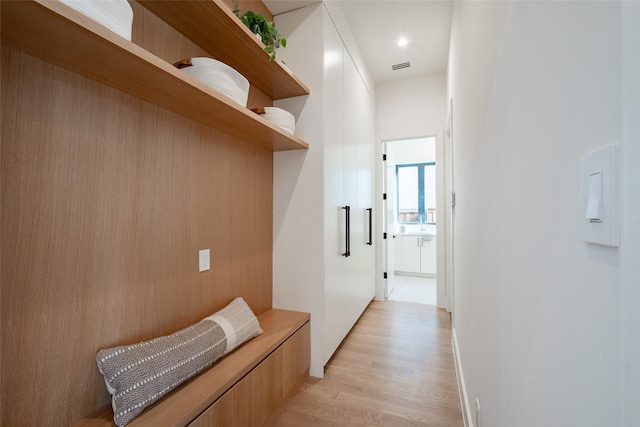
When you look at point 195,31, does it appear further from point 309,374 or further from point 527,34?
point 309,374

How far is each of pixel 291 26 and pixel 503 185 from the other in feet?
6.63

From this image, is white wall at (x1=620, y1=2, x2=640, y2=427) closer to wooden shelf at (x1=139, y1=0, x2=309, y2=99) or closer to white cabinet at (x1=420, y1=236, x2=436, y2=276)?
wooden shelf at (x1=139, y1=0, x2=309, y2=99)

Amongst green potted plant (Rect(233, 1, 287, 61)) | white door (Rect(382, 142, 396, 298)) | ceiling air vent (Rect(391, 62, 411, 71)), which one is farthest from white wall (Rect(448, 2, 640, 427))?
white door (Rect(382, 142, 396, 298))

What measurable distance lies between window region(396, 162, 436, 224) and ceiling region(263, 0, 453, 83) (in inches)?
97.9

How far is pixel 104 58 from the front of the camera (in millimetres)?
885

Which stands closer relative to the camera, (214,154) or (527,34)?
(527,34)

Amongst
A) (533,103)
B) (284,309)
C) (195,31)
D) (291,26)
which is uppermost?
(291,26)

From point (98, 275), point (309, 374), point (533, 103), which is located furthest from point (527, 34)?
point (309, 374)

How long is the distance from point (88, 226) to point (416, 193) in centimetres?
569

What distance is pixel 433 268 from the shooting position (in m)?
5.16

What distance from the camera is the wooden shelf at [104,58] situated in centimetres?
70

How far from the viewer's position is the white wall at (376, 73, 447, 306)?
11.8ft

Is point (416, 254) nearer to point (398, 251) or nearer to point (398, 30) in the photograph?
point (398, 251)

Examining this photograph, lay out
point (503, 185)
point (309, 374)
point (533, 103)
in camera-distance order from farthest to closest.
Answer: point (309, 374), point (503, 185), point (533, 103)
